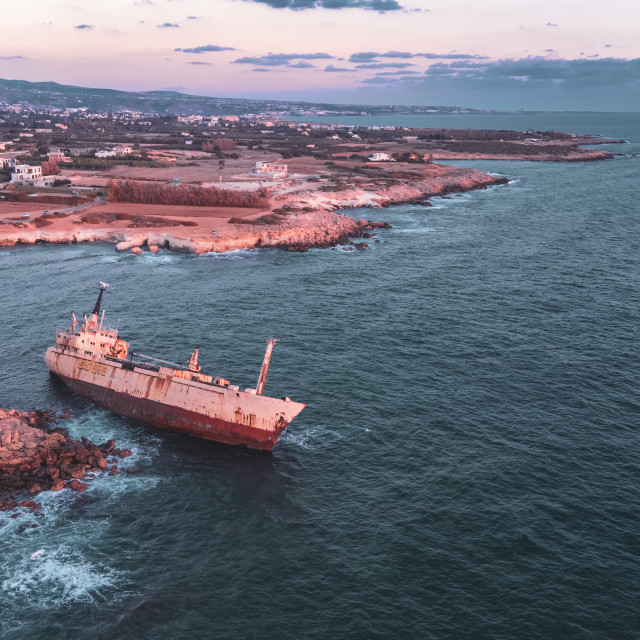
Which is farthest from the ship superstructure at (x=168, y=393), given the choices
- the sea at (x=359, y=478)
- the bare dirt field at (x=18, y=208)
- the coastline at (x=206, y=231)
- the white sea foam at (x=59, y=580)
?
the bare dirt field at (x=18, y=208)

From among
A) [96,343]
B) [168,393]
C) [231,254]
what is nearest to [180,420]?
[168,393]

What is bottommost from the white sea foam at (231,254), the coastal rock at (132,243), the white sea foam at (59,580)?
the white sea foam at (59,580)

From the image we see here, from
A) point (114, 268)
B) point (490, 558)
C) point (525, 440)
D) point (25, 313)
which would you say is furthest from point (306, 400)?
point (114, 268)

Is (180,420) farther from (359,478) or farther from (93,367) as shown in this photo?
(359,478)

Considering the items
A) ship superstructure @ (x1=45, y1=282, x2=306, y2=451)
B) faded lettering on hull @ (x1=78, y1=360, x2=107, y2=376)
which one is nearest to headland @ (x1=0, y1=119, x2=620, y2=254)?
ship superstructure @ (x1=45, y1=282, x2=306, y2=451)

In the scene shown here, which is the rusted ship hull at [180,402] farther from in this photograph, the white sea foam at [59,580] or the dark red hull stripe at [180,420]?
the white sea foam at [59,580]

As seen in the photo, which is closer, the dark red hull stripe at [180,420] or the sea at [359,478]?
the sea at [359,478]
